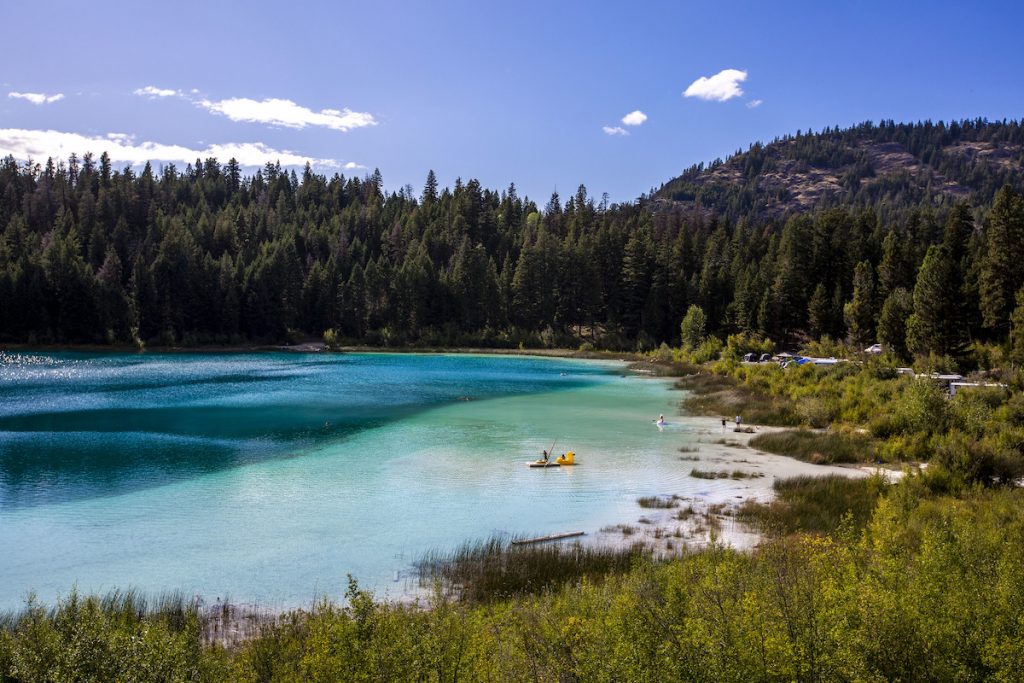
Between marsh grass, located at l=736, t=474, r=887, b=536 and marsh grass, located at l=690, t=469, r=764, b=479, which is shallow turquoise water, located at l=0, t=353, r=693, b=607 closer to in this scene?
marsh grass, located at l=690, t=469, r=764, b=479

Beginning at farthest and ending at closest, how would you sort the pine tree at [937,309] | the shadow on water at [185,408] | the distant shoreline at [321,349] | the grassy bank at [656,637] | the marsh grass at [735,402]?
1. the distant shoreline at [321,349]
2. the pine tree at [937,309]
3. the marsh grass at [735,402]
4. the shadow on water at [185,408]
5. the grassy bank at [656,637]

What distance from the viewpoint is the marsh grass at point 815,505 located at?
20492 mm

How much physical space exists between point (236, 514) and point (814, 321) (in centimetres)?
7659

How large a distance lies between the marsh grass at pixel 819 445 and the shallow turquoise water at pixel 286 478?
469 cm

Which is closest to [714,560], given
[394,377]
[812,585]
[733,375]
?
[812,585]

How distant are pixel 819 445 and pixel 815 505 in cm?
1141

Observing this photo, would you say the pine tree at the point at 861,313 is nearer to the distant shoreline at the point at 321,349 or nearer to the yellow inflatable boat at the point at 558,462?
the distant shoreline at the point at 321,349

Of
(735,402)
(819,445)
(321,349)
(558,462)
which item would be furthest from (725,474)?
(321,349)

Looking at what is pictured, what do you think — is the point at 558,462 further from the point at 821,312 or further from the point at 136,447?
the point at 821,312

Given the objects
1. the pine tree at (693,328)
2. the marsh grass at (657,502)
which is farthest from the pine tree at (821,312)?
the marsh grass at (657,502)

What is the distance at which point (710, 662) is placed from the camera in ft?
30.1

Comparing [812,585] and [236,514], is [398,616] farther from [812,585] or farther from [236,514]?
[236,514]

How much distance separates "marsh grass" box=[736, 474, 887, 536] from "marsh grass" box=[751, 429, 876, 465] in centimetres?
491

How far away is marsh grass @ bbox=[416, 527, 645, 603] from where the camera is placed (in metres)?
15.7
